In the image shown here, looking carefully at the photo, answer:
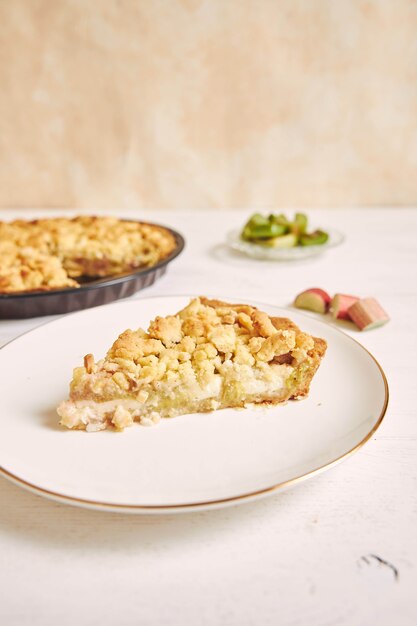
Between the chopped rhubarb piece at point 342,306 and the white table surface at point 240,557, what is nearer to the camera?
the white table surface at point 240,557

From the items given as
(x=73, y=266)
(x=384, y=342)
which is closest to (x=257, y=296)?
(x=384, y=342)

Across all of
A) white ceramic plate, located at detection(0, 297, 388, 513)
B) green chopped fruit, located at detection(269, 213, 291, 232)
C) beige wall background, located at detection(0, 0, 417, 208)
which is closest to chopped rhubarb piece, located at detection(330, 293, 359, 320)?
white ceramic plate, located at detection(0, 297, 388, 513)

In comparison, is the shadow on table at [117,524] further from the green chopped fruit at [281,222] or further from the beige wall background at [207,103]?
the beige wall background at [207,103]

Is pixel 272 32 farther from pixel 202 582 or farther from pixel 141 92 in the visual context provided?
pixel 202 582

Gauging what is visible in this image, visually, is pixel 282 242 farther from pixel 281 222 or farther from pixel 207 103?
pixel 207 103

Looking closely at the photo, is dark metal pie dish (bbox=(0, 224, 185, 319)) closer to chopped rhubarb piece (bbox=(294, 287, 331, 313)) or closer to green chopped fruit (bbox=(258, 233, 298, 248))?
chopped rhubarb piece (bbox=(294, 287, 331, 313))

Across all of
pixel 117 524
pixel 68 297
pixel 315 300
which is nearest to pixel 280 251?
pixel 315 300

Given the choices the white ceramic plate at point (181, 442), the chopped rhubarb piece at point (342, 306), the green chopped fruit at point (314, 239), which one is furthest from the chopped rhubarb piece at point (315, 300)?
the green chopped fruit at point (314, 239)
